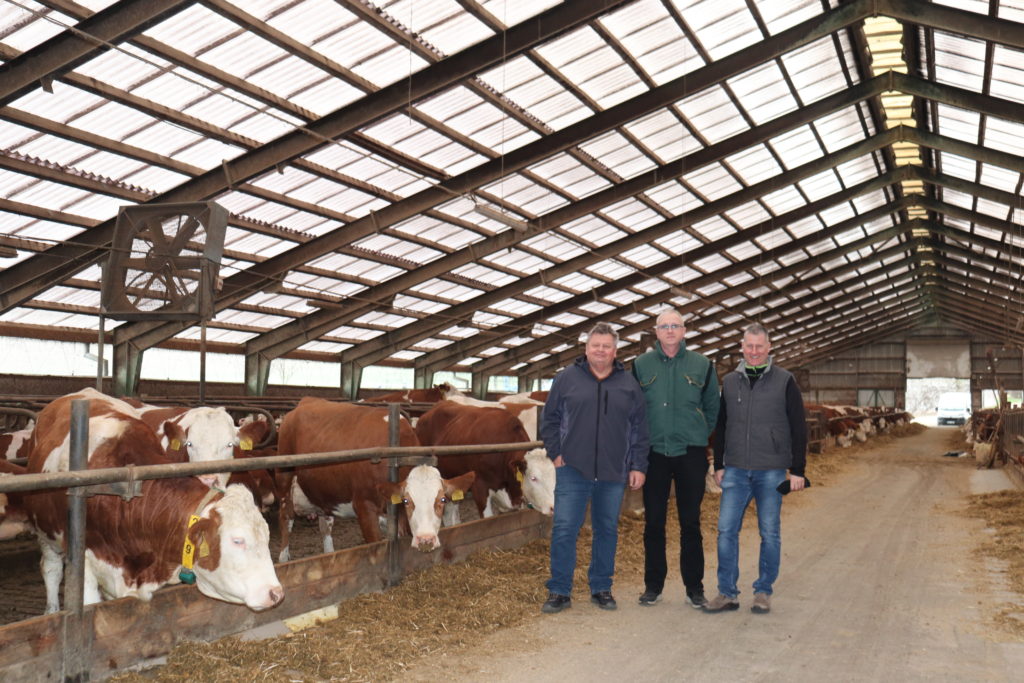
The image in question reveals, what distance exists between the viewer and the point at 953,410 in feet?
156

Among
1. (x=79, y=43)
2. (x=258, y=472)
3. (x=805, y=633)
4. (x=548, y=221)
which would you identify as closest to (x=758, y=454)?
(x=805, y=633)

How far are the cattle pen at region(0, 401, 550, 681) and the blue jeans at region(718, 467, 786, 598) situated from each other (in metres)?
2.00

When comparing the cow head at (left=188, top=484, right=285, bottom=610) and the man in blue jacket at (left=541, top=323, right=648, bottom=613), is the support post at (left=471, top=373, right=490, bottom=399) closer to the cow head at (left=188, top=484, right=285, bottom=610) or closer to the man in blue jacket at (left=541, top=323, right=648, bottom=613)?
the man in blue jacket at (left=541, top=323, right=648, bottom=613)

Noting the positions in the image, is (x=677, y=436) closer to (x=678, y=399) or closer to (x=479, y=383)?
(x=678, y=399)

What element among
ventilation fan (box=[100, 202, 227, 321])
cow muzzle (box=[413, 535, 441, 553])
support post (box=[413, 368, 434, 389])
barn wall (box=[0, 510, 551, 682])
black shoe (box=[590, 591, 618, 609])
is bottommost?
black shoe (box=[590, 591, 618, 609])

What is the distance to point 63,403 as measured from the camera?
5.89m

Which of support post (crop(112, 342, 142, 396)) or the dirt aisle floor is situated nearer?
the dirt aisle floor

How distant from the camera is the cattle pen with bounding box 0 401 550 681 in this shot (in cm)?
342

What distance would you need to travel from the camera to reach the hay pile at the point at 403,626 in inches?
153

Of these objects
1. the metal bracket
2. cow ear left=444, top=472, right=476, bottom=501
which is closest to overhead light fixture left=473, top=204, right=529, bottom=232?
cow ear left=444, top=472, right=476, bottom=501

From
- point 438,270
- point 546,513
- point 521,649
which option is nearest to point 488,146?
point 438,270

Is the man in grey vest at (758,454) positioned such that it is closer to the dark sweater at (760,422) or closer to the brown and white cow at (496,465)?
the dark sweater at (760,422)

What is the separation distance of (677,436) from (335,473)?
9.13ft

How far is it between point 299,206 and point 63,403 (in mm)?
10761
